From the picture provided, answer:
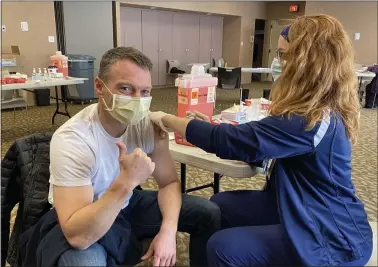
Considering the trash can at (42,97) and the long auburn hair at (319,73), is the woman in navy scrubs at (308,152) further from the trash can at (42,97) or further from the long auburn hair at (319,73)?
the trash can at (42,97)

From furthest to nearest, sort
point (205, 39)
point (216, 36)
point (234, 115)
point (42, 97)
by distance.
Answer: point (216, 36), point (205, 39), point (42, 97), point (234, 115)

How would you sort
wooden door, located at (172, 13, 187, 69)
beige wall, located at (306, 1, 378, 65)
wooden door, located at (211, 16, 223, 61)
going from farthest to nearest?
1. wooden door, located at (211, 16, 223, 61)
2. wooden door, located at (172, 13, 187, 69)
3. beige wall, located at (306, 1, 378, 65)

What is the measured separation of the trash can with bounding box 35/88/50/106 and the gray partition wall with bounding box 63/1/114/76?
3.09 ft

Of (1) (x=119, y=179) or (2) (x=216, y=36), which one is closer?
(1) (x=119, y=179)

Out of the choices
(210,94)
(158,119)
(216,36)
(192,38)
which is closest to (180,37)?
(192,38)

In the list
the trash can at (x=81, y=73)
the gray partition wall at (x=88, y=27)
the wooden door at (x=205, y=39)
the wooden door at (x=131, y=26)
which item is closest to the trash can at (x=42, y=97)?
the trash can at (x=81, y=73)

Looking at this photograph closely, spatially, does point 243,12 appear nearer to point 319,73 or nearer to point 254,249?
point 319,73

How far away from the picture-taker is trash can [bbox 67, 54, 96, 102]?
623 cm

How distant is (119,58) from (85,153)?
37 centimetres

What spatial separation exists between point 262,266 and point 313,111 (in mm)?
557

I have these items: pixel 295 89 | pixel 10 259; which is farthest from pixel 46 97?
pixel 295 89

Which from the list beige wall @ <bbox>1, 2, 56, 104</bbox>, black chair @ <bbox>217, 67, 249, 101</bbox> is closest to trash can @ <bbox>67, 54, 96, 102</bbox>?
beige wall @ <bbox>1, 2, 56, 104</bbox>

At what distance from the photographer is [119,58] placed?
1196mm

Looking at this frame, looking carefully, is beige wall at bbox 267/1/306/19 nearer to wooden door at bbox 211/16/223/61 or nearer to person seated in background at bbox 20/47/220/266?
wooden door at bbox 211/16/223/61
